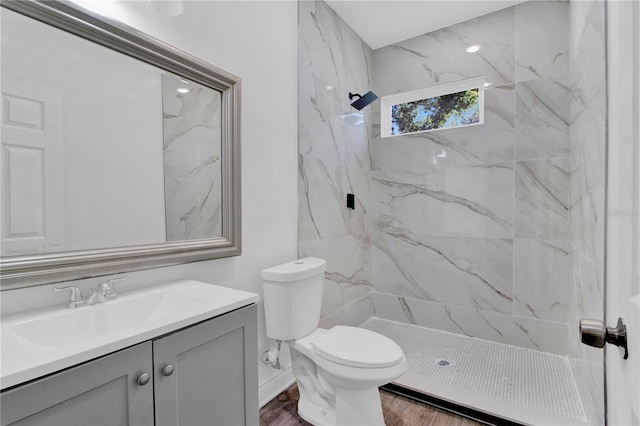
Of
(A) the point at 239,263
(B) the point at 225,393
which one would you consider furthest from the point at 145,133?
(B) the point at 225,393

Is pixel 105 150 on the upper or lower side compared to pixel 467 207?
upper

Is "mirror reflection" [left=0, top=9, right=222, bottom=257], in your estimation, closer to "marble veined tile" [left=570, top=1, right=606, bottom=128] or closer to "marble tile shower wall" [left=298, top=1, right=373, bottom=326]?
"marble tile shower wall" [left=298, top=1, right=373, bottom=326]

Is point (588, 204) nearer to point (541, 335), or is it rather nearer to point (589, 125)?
point (589, 125)

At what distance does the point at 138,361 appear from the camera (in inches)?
30.2

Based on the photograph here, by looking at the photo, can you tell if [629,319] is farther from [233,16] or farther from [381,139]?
[381,139]

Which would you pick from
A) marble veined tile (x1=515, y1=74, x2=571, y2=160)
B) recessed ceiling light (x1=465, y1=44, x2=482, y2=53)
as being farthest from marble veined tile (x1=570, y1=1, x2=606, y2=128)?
recessed ceiling light (x1=465, y1=44, x2=482, y2=53)

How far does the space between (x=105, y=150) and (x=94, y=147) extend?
0.12ft

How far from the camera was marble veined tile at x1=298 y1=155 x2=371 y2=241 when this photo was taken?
Result: 2.04 m

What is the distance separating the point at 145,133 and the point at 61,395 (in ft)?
3.05

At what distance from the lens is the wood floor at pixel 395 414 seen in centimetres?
158

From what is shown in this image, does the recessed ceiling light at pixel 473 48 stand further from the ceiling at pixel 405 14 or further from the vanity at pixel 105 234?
the vanity at pixel 105 234

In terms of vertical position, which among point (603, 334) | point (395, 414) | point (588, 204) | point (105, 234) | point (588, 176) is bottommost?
point (395, 414)

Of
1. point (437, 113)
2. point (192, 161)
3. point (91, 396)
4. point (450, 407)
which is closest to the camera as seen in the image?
point (91, 396)

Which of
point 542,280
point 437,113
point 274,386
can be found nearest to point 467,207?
point 542,280
